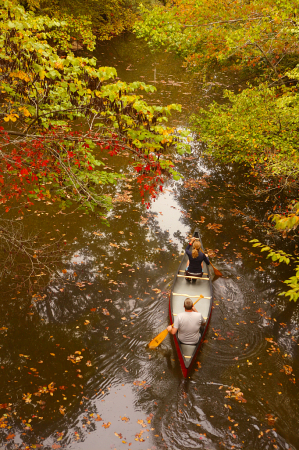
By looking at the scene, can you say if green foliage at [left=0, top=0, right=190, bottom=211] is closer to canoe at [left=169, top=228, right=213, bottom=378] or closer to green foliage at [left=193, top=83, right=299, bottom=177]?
canoe at [left=169, top=228, right=213, bottom=378]

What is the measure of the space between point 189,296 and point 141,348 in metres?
1.89

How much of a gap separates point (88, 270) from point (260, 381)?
17.7ft

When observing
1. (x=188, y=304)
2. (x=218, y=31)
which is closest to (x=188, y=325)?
(x=188, y=304)

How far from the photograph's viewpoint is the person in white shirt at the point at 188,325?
6.84 m

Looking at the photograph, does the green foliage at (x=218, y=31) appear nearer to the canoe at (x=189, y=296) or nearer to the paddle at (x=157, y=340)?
the canoe at (x=189, y=296)

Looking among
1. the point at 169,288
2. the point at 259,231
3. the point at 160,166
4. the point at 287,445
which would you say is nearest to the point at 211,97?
the point at 259,231

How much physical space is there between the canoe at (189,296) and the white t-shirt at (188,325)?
0.47ft

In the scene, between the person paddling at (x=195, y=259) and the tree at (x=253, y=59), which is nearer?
the person paddling at (x=195, y=259)

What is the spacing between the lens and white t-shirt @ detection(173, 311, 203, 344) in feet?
22.5

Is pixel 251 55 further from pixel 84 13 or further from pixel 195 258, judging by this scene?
pixel 84 13

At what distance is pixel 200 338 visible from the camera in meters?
7.30

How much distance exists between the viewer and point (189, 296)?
28.3 feet

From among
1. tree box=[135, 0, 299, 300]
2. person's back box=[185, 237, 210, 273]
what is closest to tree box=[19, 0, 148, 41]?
tree box=[135, 0, 299, 300]

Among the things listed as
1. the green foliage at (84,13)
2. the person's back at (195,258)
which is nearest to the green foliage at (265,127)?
the person's back at (195,258)
